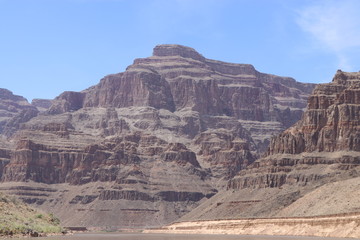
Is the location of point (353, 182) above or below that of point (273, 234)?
above

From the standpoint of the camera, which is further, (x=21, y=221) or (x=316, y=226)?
(x=316, y=226)

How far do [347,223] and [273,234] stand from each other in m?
33.4

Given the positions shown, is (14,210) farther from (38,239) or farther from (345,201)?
(345,201)

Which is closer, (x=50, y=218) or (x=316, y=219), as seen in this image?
(x=50, y=218)

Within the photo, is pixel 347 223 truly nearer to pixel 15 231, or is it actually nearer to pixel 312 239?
pixel 312 239

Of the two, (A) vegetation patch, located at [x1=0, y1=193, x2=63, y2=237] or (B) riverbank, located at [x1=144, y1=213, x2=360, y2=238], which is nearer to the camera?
(A) vegetation patch, located at [x1=0, y1=193, x2=63, y2=237]

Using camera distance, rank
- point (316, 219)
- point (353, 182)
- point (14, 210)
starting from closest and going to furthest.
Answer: point (14, 210), point (316, 219), point (353, 182)

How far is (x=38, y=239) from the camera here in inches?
4609

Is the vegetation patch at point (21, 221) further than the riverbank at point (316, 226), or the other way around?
the riverbank at point (316, 226)

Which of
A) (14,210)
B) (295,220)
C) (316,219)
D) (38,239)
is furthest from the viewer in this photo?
(295,220)

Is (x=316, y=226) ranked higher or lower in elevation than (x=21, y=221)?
lower

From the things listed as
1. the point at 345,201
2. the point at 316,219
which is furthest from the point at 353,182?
the point at 316,219

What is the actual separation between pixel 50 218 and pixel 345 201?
65.1 m

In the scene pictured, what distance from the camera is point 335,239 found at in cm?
14125
